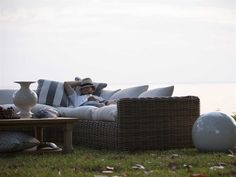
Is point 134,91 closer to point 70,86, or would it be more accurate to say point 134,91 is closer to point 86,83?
point 86,83

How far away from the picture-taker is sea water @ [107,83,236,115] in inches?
305

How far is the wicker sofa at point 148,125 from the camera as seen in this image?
495 cm

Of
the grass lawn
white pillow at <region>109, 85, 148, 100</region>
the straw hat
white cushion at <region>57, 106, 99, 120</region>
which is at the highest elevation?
the straw hat

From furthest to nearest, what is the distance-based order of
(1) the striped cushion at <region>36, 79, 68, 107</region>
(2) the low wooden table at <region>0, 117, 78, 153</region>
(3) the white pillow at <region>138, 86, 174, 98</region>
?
1. (1) the striped cushion at <region>36, 79, 68, 107</region>
2. (3) the white pillow at <region>138, 86, 174, 98</region>
3. (2) the low wooden table at <region>0, 117, 78, 153</region>

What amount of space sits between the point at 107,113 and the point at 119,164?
4.07 feet

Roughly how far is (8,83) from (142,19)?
2.08m

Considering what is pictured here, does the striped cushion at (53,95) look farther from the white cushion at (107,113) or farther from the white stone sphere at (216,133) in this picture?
the white stone sphere at (216,133)

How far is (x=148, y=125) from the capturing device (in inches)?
199

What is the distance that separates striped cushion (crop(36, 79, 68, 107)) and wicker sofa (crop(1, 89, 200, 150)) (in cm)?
95

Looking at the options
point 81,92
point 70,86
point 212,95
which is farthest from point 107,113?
point 212,95

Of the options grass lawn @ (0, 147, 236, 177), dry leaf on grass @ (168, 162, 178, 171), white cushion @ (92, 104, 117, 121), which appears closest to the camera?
grass lawn @ (0, 147, 236, 177)

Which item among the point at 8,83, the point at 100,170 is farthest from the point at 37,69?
the point at 100,170

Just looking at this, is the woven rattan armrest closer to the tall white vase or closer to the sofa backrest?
the tall white vase

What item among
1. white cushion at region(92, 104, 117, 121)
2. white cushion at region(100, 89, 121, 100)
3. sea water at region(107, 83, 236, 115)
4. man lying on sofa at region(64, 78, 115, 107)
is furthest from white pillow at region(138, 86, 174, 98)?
sea water at region(107, 83, 236, 115)
